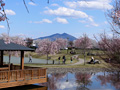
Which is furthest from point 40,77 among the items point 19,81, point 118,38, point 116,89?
point 118,38

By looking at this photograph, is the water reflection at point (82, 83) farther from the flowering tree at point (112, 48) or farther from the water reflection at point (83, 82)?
the flowering tree at point (112, 48)

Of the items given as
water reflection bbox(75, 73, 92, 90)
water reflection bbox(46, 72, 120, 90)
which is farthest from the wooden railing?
water reflection bbox(75, 73, 92, 90)

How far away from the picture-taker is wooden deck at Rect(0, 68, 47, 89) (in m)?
15.7

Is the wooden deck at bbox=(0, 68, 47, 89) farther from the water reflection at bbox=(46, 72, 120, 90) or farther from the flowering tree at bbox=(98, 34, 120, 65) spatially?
the flowering tree at bbox=(98, 34, 120, 65)

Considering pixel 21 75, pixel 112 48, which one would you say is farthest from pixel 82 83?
pixel 112 48

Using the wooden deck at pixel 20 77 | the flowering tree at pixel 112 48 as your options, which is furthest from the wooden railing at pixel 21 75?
the flowering tree at pixel 112 48

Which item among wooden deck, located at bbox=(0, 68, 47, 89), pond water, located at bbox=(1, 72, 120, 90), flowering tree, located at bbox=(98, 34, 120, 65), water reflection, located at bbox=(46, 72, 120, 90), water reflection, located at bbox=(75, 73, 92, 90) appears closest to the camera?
flowering tree, located at bbox=(98, 34, 120, 65)

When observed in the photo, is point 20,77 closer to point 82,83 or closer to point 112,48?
point 82,83

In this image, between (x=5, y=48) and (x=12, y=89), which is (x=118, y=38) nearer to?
(x=5, y=48)

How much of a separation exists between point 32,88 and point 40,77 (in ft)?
5.48

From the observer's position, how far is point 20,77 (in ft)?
55.1

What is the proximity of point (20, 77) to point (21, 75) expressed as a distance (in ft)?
0.56

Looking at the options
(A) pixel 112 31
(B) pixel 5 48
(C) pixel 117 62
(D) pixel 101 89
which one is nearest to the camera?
(C) pixel 117 62

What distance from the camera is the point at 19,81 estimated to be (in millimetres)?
16578
